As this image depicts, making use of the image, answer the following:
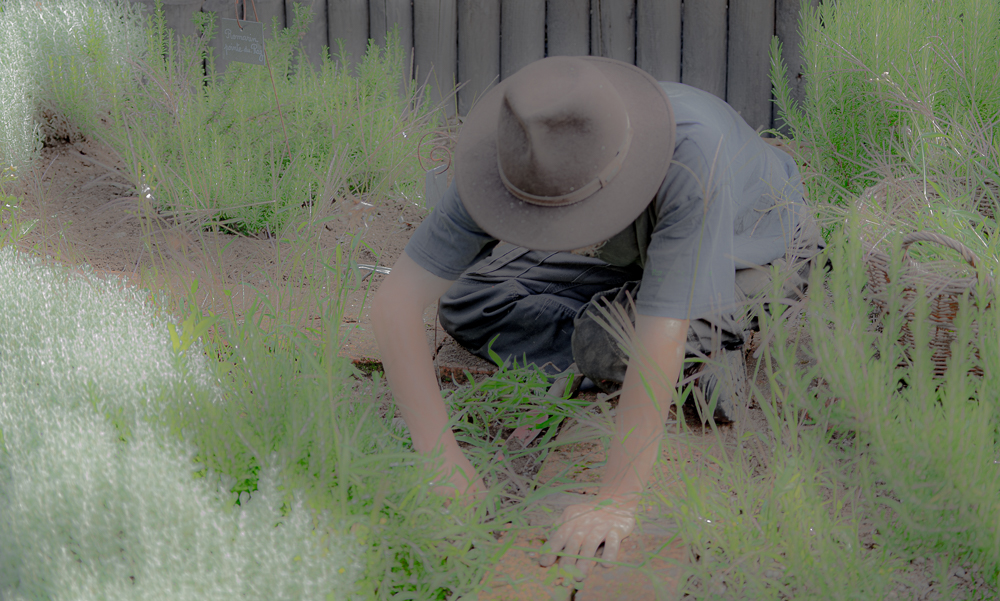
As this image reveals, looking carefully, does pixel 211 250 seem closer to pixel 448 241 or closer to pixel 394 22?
pixel 448 241

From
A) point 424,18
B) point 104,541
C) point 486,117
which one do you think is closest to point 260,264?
point 486,117

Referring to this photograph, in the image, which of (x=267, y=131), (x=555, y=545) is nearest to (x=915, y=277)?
(x=555, y=545)

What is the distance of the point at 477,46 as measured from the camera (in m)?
4.63

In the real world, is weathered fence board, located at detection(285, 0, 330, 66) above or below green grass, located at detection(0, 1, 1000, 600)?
above

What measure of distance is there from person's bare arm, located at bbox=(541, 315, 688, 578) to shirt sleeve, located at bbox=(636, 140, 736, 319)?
4 cm

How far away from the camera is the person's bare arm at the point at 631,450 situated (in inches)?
52.7

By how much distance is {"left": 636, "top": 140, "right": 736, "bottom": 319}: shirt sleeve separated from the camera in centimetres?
145

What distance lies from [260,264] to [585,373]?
168 cm

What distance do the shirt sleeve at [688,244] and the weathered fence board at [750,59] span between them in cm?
294

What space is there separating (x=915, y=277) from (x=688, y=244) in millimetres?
434

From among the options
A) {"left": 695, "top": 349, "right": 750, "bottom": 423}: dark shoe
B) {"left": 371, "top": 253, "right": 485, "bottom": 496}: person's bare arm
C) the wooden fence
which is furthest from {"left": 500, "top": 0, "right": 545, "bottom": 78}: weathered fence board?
{"left": 371, "top": 253, "right": 485, "bottom": 496}: person's bare arm

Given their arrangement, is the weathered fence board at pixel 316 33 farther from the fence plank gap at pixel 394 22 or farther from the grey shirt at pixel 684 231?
the grey shirt at pixel 684 231

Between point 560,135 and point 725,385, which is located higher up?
point 560,135

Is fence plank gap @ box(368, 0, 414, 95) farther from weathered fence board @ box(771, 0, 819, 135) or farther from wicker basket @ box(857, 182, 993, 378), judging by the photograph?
wicker basket @ box(857, 182, 993, 378)
